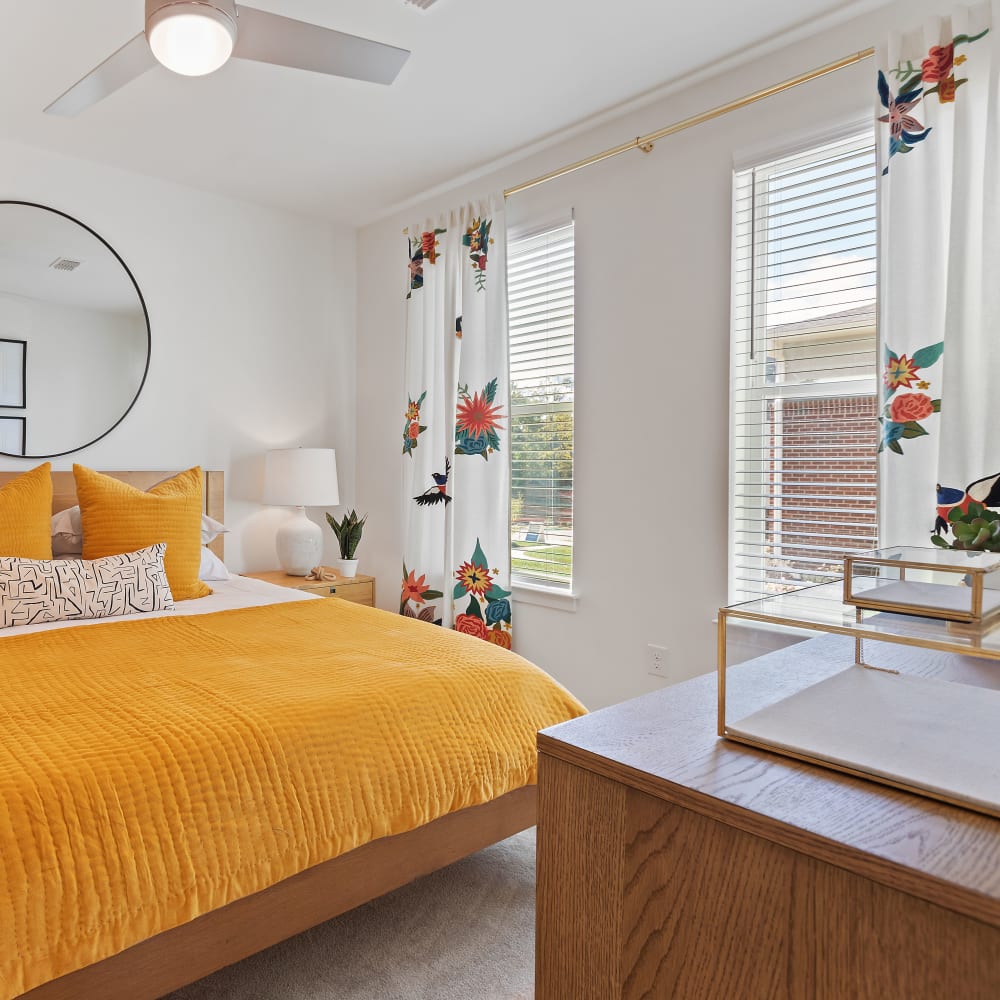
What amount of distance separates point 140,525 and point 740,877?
270 centimetres

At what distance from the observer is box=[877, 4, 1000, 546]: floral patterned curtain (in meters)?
1.98

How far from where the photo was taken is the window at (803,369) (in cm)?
240

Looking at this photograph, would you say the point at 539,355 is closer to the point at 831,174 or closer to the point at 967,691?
the point at 831,174

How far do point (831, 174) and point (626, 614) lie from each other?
66.1 inches

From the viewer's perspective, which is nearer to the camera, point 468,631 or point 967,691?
point 967,691

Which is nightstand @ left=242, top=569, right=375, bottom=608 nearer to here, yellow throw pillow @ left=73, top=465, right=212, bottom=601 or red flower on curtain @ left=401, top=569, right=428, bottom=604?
red flower on curtain @ left=401, top=569, right=428, bottom=604

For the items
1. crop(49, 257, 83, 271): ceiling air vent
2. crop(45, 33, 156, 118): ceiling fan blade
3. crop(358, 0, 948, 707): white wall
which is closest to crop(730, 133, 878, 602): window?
crop(358, 0, 948, 707): white wall

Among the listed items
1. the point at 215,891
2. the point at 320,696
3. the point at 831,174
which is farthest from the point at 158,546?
the point at 831,174

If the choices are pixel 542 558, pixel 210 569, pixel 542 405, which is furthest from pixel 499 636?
pixel 210 569

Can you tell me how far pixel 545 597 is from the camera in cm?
333

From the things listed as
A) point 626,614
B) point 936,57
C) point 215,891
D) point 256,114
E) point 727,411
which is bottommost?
point 215,891

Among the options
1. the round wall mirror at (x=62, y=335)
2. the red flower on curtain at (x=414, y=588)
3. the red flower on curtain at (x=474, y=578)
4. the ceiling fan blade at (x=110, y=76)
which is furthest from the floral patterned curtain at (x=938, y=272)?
the round wall mirror at (x=62, y=335)

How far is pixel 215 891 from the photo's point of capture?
4.51ft

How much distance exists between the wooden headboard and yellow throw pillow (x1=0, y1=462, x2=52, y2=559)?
0.49 m
